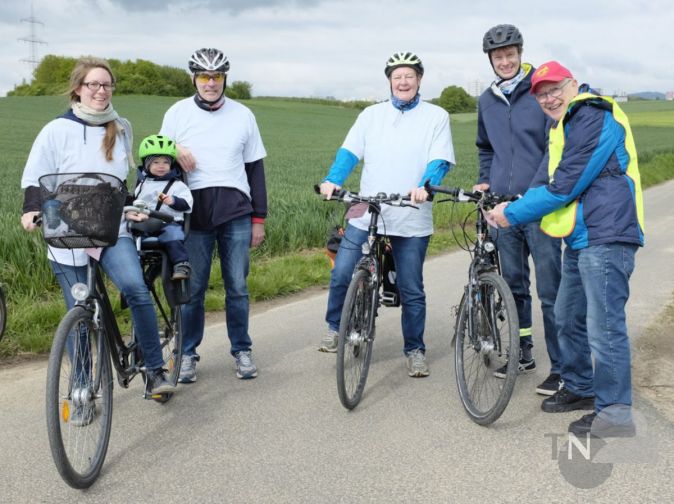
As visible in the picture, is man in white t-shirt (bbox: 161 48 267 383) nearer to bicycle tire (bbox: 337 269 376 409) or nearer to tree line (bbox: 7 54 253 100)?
bicycle tire (bbox: 337 269 376 409)

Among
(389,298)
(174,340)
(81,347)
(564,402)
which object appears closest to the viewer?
(81,347)

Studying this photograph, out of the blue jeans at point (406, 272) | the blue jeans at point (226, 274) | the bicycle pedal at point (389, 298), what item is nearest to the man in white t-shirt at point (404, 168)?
the blue jeans at point (406, 272)

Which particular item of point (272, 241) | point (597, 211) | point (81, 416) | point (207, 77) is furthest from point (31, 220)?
point (272, 241)

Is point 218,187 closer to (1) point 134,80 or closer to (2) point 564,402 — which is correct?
(2) point 564,402

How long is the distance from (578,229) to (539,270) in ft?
3.33

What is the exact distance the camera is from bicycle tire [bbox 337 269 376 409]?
15.0 ft

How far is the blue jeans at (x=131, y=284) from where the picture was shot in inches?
162

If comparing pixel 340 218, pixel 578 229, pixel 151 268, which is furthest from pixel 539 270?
pixel 340 218

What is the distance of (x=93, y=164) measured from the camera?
4.28 meters

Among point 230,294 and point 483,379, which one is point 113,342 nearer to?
point 230,294

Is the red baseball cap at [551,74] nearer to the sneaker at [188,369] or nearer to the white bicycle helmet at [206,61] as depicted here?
the white bicycle helmet at [206,61]

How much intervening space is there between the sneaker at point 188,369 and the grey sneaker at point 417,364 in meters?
1.53

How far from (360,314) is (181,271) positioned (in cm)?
118

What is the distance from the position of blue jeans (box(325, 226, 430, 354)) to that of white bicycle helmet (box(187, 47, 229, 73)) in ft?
4.90
